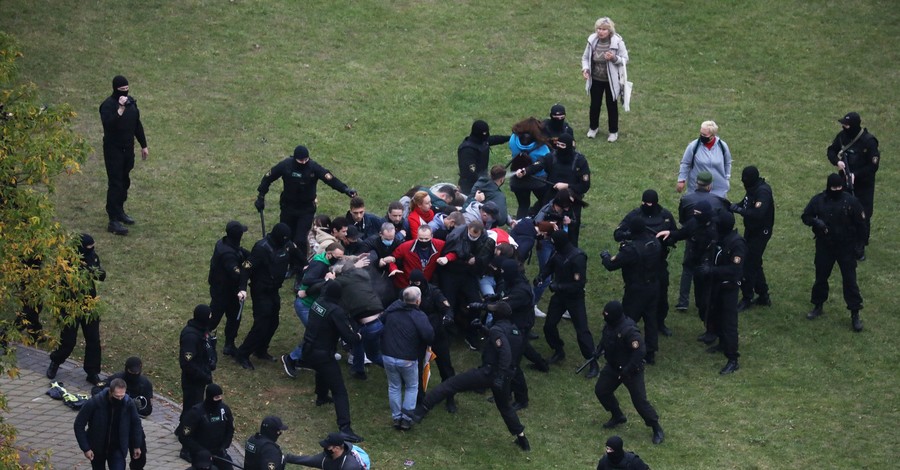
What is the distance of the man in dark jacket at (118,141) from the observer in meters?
20.2

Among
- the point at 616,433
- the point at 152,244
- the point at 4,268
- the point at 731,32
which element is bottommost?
the point at 616,433

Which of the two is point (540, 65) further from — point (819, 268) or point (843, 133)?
point (819, 268)

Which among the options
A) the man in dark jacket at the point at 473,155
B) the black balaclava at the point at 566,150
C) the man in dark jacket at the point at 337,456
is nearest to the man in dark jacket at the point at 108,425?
the man in dark jacket at the point at 337,456

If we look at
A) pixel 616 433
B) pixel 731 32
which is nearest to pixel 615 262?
pixel 616 433

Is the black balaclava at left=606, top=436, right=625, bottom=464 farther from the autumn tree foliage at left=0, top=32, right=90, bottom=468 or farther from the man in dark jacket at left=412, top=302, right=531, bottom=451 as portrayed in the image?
the autumn tree foliage at left=0, top=32, right=90, bottom=468

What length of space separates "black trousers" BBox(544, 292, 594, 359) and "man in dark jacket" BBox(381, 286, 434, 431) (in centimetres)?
229

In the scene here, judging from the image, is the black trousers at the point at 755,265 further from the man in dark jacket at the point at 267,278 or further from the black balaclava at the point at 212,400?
the black balaclava at the point at 212,400

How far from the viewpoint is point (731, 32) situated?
92.5 feet

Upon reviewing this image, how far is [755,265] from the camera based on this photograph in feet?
62.3

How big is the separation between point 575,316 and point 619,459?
4.03 metres

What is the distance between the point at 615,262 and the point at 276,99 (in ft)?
34.4

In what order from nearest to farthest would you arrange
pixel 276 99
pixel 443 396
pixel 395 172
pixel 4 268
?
pixel 4 268, pixel 443 396, pixel 395 172, pixel 276 99

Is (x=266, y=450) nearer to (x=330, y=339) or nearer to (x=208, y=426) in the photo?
(x=208, y=426)

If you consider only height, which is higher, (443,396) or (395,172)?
(395,172)
